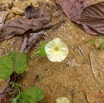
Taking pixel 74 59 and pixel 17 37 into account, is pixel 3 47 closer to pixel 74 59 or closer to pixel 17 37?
pixel 17 37

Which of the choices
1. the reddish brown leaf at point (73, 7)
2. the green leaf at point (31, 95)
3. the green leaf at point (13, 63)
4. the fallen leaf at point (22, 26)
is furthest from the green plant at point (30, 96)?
the reddish brown leaf at point (73, 7)

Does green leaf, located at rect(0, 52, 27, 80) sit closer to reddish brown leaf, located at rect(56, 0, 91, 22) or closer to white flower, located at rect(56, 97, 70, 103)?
white flower, located at rect(56, 97, 70, 103)

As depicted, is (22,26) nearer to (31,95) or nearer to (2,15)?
(2,15)

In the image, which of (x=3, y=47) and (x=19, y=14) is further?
(x=19, y=14)

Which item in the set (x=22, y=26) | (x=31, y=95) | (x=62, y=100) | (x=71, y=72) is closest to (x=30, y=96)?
(x=31, y=95)

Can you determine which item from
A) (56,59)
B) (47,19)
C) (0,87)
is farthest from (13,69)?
(47,19)

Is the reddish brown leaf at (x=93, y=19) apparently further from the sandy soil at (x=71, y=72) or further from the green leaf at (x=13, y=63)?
the green leaf at (x=13, y=63)

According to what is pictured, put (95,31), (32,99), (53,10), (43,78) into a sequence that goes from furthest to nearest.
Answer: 1. (53,10)
2. (95,31)
3. (43,78)
4. (32,99)
